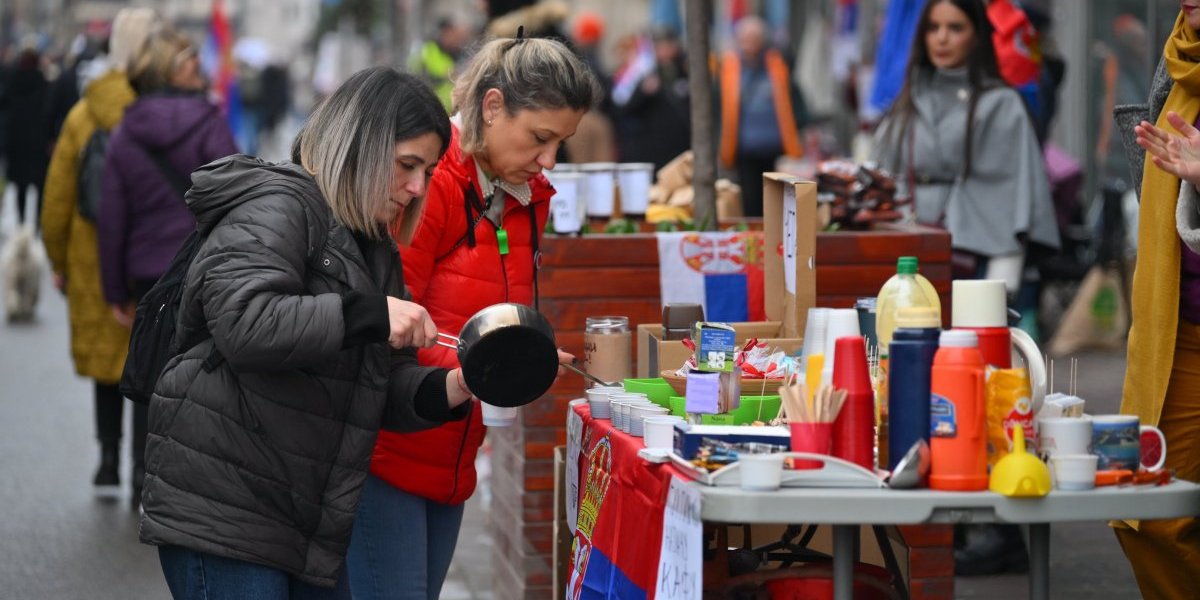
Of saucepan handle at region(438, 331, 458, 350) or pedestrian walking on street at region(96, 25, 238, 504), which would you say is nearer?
saucepan handle at region(438, 331, 458, 350)

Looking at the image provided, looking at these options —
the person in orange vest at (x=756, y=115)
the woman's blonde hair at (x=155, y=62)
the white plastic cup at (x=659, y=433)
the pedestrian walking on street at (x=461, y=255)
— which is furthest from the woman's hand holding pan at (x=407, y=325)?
the person in orange vest at (x=756, y=115)

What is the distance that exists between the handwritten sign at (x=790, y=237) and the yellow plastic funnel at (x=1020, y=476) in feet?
4.97

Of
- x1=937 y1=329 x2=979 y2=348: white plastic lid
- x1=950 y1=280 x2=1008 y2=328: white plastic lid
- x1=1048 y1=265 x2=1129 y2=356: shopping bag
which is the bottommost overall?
x1=1048 y1=265 x2=1129 y2=356: shopping bag

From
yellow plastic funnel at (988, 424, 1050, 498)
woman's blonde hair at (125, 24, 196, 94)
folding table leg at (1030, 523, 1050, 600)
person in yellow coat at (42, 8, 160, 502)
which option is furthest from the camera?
person in yellow coat at (42, 8, 160, 502)

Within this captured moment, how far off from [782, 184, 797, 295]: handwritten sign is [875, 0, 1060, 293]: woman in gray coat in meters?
2.10

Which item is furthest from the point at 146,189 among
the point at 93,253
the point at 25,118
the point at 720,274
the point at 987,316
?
the point at 25,118

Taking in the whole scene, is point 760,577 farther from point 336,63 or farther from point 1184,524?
point 336,63

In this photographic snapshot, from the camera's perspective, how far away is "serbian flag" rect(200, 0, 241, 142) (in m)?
37.1

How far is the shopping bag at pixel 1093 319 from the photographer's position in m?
11.2

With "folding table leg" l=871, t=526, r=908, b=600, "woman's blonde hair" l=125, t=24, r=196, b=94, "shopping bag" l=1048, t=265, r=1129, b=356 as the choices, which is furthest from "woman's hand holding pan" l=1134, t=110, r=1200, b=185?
"shopping bag" l=1048, t=265, r=1129, b=356

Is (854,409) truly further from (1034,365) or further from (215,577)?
(215,577)

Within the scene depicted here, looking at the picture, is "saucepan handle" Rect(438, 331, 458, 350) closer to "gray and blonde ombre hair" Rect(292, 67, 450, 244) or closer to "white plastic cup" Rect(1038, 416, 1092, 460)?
"gray and blonde ombre hair" Rect(292, 67, 450, 244)

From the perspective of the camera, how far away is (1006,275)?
6.74 meters

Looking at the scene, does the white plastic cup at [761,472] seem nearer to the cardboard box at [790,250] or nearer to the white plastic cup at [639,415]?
the white plastic cup at [639,415]
